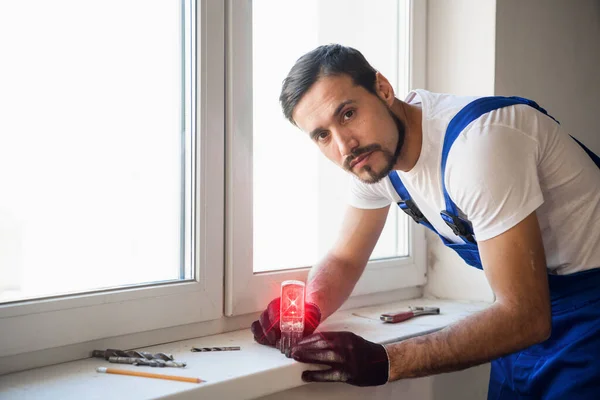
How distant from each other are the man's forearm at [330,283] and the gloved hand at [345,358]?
0.79 feet

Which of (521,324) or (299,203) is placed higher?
(299,203)

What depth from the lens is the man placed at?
100cm

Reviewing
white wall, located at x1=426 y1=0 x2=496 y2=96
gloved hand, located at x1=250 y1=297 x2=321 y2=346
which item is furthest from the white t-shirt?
white wall, located at x1=426 y1=0 x2=496 y2=96

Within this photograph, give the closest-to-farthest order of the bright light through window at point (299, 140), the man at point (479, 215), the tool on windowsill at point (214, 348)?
the man at point (479, 215) < the tool on windowsill at point (214, 348) < the bright light through window at point (299, 140)

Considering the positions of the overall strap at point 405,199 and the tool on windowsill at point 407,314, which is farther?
the tool on windowsill at point 407,314

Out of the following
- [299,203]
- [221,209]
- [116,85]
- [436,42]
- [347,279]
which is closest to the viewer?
[116,85]

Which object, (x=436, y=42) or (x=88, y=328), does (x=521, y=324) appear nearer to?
(x=88, y=328)

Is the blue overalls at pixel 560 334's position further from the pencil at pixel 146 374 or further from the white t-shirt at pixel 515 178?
the pencil at pixel 146 374

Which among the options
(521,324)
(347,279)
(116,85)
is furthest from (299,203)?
(521,324)

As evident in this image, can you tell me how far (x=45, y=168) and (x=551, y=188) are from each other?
99 cm

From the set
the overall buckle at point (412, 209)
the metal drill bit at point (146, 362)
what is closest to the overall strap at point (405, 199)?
the overall buckle at point (412, 209)

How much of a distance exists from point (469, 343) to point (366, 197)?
0.53 m

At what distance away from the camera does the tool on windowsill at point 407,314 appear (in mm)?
1440

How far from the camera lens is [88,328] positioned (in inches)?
41.6
